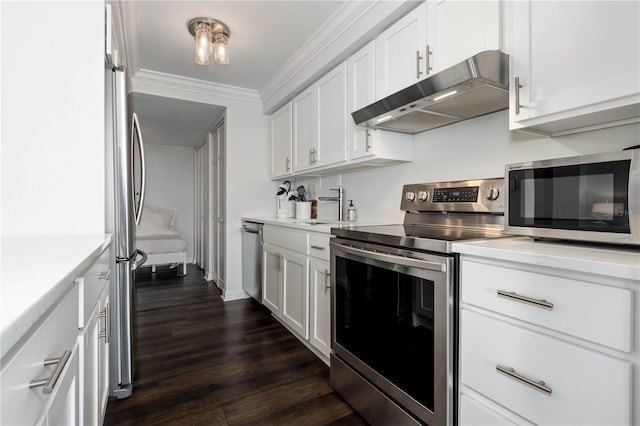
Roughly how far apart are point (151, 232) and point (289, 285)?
3.76 metres

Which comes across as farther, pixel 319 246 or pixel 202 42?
pixel 202 42

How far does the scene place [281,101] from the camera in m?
3.31

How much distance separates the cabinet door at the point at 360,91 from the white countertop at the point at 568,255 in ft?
3.78

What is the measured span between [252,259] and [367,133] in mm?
1833

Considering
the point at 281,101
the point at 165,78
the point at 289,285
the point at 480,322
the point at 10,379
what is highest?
the point at 165,78

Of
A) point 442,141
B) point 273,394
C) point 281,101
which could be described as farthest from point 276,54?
point 273,394

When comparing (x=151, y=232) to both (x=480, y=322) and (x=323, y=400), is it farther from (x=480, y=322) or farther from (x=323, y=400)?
(x=480, y=322)

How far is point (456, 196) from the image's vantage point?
1784mm

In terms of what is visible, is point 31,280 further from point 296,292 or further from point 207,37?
point 207,37

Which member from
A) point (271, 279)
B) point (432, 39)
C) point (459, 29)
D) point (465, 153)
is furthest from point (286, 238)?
point (459, 29)

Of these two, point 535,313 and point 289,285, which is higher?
point 535,313

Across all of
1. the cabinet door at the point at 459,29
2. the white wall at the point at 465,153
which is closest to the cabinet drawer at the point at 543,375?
the white wall at the point at 465,153

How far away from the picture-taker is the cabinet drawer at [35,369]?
16.7 inches

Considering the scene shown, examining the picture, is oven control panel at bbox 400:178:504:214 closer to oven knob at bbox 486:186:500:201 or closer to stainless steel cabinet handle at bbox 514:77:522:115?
oven knob at bbox 486:186:500:201
